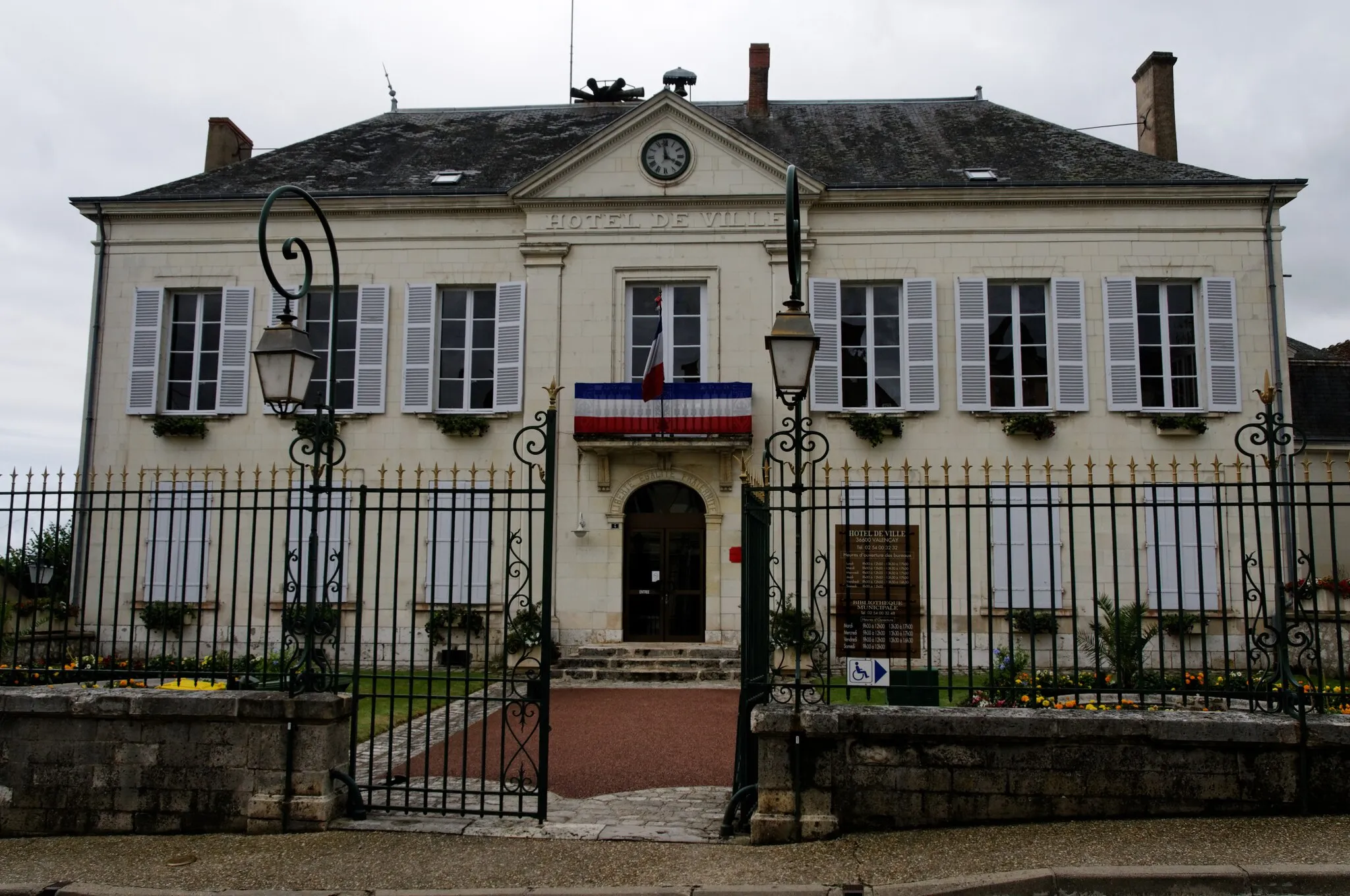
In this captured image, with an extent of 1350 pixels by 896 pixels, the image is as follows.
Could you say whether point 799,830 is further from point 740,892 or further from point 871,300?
point 871,300

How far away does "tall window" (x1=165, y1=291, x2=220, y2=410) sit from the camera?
16234mm

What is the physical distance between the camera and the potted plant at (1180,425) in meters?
15.0

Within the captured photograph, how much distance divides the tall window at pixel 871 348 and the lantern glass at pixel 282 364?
10142 millimetres

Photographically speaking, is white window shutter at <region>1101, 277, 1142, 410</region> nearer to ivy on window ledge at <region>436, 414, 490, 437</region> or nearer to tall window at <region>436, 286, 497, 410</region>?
tall window at <region>436, 286, 497, 410</region>

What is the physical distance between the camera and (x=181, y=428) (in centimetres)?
1579

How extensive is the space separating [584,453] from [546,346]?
181 centimetres

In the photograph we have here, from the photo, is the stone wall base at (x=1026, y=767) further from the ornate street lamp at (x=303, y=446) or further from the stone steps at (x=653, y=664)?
the stone steps at (x=653, y=664)

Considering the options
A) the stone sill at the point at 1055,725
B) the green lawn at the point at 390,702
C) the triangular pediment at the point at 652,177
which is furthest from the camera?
the triangular pediment at the point at 652,177

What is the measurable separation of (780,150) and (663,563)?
741 cm

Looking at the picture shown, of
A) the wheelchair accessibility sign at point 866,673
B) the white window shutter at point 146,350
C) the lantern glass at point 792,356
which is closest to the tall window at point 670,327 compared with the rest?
the white window shutter at point 146,350

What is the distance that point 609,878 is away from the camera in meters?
5.18

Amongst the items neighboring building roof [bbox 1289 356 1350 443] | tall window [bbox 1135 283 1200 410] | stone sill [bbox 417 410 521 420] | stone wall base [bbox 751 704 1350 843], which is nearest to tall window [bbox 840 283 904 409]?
tall window [bbox 1135 283 1200 410]

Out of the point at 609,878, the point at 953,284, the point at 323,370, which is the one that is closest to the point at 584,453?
the point at 323,370

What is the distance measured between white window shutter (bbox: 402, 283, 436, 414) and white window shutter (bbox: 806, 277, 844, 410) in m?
5.91
